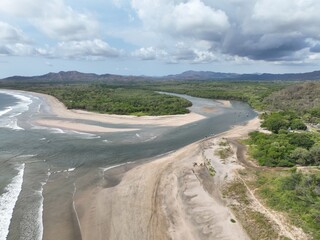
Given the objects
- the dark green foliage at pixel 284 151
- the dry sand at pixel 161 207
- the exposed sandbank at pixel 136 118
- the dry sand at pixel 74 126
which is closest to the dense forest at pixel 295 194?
the dark green foliage at pixel 284 151

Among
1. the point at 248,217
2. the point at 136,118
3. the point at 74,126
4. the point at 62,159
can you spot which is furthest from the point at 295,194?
the point at 136,118

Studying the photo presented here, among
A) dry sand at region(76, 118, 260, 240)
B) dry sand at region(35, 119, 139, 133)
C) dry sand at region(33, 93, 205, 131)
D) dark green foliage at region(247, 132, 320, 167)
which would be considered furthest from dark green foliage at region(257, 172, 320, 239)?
dry sand at region(33, 93, 205, 131)

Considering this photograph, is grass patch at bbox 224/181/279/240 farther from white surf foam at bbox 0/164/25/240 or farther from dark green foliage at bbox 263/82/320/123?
dark green foliage at bbox 263/82/320/123

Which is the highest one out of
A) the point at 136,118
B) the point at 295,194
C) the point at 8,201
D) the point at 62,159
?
the point at 8,201

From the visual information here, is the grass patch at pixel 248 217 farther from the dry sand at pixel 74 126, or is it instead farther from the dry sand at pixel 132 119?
the dry sand at pixel 132 119

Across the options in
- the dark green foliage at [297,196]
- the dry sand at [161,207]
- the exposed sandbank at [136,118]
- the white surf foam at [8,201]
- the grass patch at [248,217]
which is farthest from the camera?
the exposed sandbank at [136,118]

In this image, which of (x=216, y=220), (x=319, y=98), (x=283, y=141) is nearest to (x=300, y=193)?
(x=216, y=220)

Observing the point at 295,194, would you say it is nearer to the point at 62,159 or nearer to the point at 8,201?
the point at 8,201
